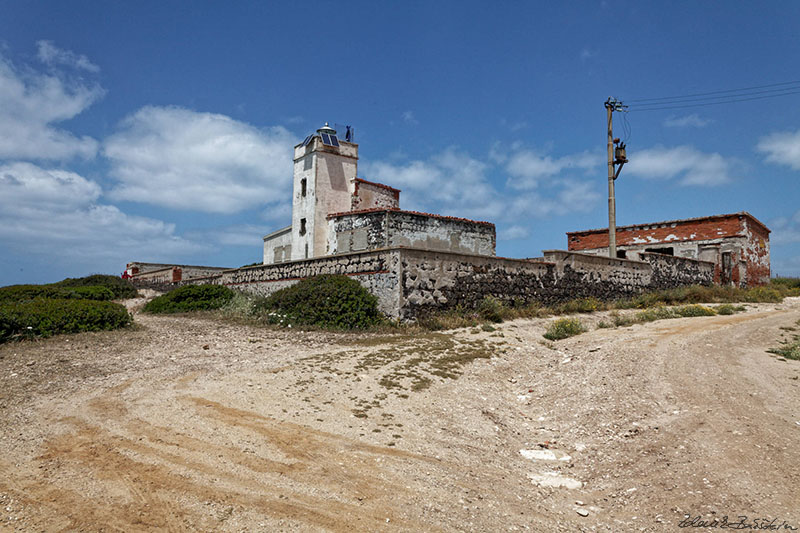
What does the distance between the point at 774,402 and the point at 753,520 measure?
330cm

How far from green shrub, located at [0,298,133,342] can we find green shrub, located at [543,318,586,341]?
38.2 feet

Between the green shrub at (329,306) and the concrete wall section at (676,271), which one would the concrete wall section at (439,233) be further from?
the concrete wall section at (676,271)

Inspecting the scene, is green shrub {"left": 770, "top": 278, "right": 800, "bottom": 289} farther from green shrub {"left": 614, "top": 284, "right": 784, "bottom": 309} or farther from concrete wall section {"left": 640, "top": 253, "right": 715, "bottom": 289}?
green shrub {"left": 614, "top": 284, "right": 784, "bottom": 309}

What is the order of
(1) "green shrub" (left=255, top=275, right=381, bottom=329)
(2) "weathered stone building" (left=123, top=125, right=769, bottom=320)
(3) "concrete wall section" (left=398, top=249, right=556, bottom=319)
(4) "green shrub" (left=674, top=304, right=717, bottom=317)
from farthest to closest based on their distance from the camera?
(4) "green shrub" (left=674, top=304, right=717, bottom=317) < (2) "weathered stone building" (left=123, top=125, right=769, bottom=320) < (3) "concrete wall section" (left=398, top=249, right=556, bottom=319) < (1) "green shrub" (left=255, top=275, right=381, bottom=329)

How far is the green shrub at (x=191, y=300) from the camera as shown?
1828 cm

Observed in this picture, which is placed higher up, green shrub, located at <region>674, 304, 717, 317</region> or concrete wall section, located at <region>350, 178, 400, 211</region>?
concrete wall section, located at <region>350, 178, 400, 211</region>

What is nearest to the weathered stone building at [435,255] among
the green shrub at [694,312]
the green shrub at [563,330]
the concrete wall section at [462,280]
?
the concrete wall section at [462,280]

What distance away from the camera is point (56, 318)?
37.0ft

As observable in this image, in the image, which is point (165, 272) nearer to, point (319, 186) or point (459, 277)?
point (319, 186)

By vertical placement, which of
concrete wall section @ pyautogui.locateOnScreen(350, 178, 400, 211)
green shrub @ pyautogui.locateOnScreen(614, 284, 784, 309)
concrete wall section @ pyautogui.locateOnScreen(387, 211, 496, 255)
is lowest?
green shrub @ pyautogui.locateOnScreen(614, 284, 784, 309)

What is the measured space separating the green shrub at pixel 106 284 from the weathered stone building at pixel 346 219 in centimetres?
846

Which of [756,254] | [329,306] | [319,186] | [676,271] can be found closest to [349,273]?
[329,306]

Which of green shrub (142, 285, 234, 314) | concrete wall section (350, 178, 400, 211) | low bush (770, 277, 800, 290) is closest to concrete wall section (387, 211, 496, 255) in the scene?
concrete wall section (350, 178, 400, 211)

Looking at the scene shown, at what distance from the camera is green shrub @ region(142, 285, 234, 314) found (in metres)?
18.3
